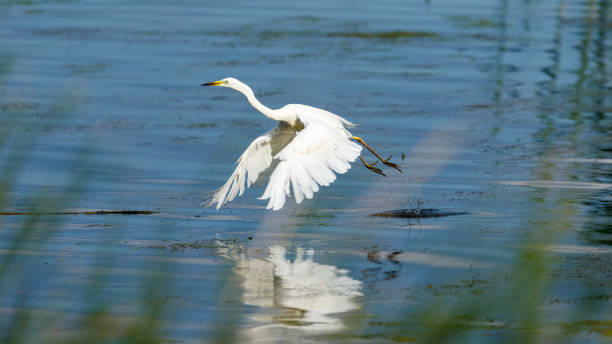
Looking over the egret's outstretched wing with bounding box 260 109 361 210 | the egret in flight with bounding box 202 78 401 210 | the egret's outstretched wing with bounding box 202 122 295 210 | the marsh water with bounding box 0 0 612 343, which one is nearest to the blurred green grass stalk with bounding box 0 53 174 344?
the marsh water with bounding box 0 0 612 343

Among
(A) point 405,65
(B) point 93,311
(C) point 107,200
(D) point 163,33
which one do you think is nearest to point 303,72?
(A) point 405,65

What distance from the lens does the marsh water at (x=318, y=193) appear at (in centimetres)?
322

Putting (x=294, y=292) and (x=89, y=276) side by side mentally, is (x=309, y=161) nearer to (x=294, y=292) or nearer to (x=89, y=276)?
(x=294, y=292)

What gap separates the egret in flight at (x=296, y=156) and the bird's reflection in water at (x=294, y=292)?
45 centimetres

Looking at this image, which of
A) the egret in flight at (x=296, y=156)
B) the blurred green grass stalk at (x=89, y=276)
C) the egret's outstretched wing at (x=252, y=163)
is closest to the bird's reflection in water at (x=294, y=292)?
the egret in flight at (x=296, y=156)

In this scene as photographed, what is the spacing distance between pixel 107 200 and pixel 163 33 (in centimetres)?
1048

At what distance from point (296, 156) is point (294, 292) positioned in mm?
1196

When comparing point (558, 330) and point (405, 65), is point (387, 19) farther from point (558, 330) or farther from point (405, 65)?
point (558, 330)

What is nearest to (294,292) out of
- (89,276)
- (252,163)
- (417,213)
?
(252,163)

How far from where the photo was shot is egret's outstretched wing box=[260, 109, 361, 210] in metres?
6.85

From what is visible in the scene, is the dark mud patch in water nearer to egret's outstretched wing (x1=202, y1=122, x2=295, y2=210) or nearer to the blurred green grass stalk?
egret's outstretched wing (x1=202, y1=122, x2=295, y2=210)

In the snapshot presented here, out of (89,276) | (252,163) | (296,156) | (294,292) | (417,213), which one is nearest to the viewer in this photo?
(89,276)

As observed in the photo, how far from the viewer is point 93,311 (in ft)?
9.61

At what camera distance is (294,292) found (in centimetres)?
634
